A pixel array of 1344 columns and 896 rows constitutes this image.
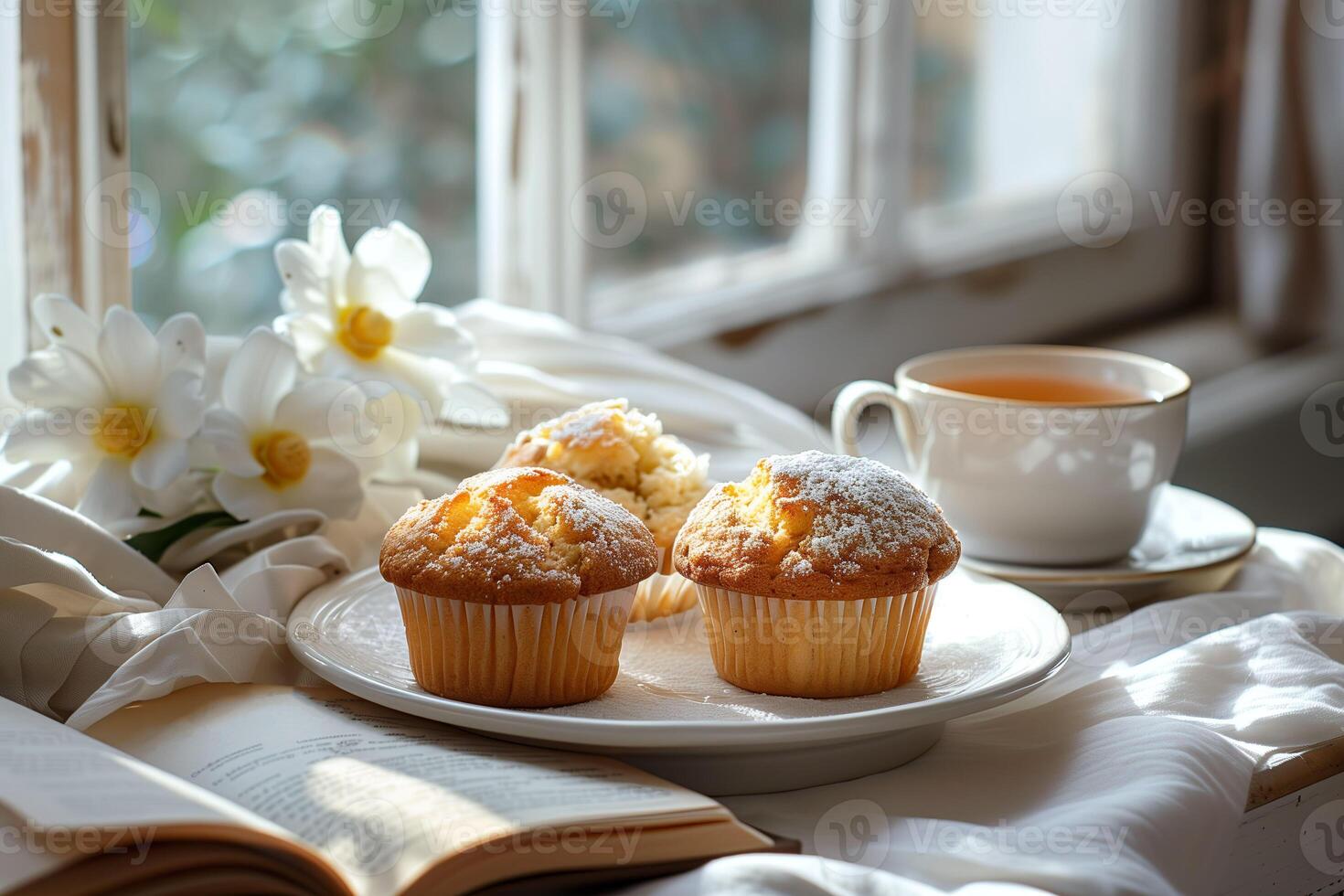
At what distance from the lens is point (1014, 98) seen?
2562 mm

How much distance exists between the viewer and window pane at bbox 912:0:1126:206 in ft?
7.73

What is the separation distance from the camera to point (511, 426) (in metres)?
1.19

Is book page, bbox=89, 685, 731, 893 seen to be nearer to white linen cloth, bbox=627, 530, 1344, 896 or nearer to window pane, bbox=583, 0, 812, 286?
white linen cloth, bbox=627, 530, 1344, 896

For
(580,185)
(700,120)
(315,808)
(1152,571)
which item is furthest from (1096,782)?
(700,120)

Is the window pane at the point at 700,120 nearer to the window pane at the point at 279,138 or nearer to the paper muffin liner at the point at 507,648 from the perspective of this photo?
the window pane at the point at 279,138

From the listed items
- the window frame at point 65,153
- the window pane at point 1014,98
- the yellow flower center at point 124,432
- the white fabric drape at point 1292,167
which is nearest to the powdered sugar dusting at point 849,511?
the yellow flower center at point 124,432

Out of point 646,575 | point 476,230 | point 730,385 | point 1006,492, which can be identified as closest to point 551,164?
point 476,230

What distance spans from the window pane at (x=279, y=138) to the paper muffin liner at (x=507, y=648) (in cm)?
71

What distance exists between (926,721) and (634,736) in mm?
165

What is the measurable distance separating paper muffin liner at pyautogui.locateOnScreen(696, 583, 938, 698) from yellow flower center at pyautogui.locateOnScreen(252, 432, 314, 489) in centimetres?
37

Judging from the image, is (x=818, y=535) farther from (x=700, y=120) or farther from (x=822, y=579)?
(x=700, y=120)

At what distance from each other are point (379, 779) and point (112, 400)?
0.43 m

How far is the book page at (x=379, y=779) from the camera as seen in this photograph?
636 mm

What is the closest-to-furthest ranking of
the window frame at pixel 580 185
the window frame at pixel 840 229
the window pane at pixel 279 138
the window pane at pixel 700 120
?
the window frame at pixel 580 185 → the window pane at pixel 279 138 → the window frame at pixel 840 229 → the window pane at pixel 700 120
